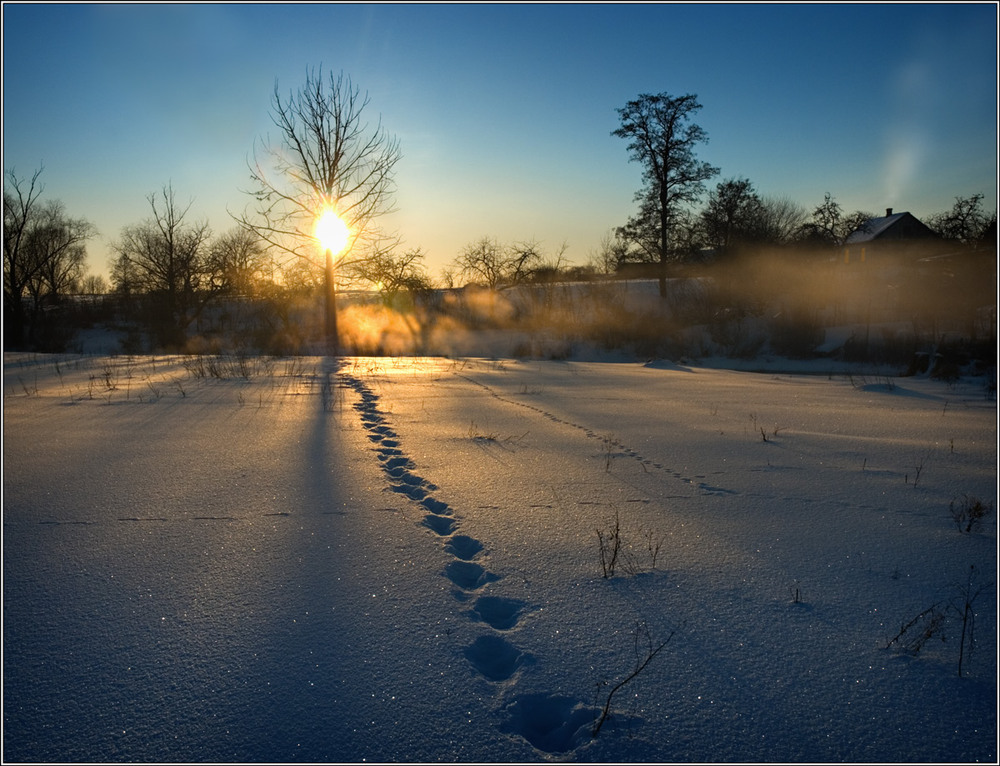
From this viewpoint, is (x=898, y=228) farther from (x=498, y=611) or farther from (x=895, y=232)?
(x=498, y=611)

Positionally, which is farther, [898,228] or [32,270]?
[898,228]

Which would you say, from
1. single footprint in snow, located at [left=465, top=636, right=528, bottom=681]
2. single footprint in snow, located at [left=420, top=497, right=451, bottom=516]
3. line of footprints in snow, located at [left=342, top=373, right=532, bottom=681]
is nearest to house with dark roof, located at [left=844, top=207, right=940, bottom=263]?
line of footprints in snow, located at [left=342, top=373, right=532, bottom=681]

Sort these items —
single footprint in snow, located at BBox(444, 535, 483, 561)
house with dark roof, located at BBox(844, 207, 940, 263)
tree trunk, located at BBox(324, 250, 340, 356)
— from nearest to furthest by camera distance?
single footprint in snow, located at BBox(444, 535, 483, 561)
tree trunk, located at BBox(324, 250, 340, 356)
house with dark roof, located at BBox(844, 207, 940, 263)

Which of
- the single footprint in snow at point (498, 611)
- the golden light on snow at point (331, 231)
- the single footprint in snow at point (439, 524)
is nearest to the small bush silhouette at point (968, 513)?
the single footprint in snow at point (498, 611)

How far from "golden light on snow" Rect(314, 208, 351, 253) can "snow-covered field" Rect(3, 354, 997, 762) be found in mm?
12887

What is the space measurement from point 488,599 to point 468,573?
8.0 inches

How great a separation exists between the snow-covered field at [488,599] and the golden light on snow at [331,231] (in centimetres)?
1289

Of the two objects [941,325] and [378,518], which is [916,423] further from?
[941,325]

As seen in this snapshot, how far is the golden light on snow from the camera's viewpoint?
1600 centimetres

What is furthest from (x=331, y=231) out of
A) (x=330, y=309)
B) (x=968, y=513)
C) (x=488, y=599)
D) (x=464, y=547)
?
(x=968, y=513)

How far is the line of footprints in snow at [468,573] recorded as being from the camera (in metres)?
1.58

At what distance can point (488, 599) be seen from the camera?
6.18 feet

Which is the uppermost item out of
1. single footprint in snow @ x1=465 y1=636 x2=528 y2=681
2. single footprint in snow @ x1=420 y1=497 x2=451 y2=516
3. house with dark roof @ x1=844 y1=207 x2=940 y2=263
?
house with dark roof @ x1=844 y1=207 x2=940 y2=263

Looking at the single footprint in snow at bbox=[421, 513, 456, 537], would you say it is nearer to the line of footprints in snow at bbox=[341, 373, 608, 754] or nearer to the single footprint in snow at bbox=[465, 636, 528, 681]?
the line of footprints in snow at bbox=[341, 373, 608, 754]
